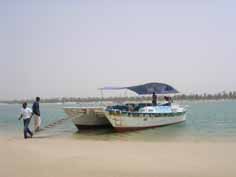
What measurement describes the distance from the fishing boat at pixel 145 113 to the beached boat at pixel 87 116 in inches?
36.0

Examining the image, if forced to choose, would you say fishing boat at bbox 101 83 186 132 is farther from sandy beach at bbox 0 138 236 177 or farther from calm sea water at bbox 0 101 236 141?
sandy beach at bbox 0 138 236 177

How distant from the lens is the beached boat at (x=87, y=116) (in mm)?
22781

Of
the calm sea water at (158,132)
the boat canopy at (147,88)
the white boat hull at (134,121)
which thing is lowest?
the calm sea water at (158,132)

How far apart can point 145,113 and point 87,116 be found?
382cm

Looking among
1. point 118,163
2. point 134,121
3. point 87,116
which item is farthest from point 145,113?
point 118,163

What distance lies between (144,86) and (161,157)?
56.6ft

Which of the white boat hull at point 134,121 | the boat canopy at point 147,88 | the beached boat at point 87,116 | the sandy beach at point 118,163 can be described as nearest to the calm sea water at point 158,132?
the white boat hull at point 134,121

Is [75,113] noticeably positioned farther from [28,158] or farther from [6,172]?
[6,172]

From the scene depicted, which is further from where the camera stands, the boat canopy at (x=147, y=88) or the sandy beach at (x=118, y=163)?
the boat canopy at (x=147, y=88)

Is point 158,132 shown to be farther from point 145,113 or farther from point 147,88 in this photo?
point 147,88

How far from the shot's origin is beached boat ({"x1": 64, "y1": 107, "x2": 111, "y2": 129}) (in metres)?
22.8

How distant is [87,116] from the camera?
23.8 meters

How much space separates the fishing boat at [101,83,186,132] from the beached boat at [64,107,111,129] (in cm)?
91

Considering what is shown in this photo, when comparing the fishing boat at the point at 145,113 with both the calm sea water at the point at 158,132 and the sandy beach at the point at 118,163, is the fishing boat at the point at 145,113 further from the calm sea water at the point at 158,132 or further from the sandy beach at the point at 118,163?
the sandy beach at the point at 118,163
